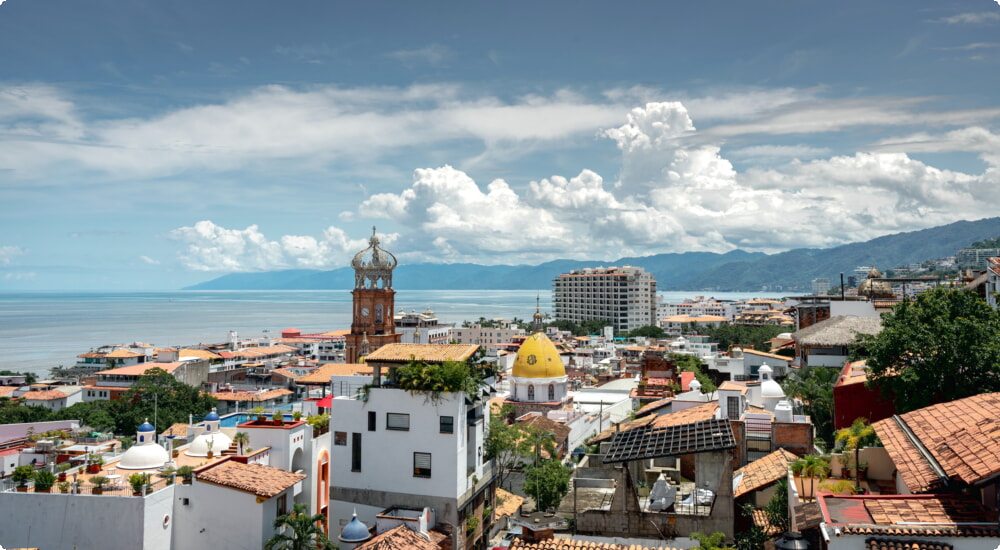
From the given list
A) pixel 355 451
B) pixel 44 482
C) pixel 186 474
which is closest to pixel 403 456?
pixel 355 451

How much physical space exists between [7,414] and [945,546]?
194 feet

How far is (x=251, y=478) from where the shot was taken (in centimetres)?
2016

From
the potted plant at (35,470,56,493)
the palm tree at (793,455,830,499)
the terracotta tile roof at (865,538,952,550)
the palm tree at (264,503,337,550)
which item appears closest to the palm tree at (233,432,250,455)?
the palm tree at (264,503,337,550)

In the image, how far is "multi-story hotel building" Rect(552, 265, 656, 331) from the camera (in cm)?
16862

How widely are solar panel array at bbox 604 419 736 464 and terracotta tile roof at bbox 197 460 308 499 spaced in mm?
9685

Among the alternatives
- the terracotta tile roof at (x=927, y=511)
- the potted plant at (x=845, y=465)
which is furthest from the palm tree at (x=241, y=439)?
the terracotta tile roof at (x=927, y=511)

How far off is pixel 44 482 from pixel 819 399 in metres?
26.6

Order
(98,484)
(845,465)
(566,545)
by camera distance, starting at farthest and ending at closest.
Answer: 1. (98,484)
2. (845,465)
3. (566,545)

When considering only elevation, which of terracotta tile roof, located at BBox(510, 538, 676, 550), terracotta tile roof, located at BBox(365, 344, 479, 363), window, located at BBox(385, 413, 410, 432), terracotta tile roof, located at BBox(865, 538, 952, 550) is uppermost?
terracotta tile roof, located at BBox(365, 344, 479, 363)

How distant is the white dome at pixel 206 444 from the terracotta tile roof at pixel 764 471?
16.3 meters

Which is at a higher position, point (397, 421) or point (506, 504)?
point (397, 421)

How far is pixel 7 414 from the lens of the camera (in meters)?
51.1

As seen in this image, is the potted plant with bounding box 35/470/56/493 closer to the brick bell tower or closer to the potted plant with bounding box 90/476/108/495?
the potted plant with bounding box 90/476/108/495

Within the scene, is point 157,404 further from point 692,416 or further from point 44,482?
point 692,416
